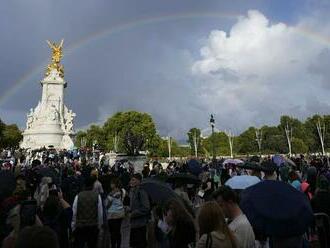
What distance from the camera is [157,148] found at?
93000 millimetres

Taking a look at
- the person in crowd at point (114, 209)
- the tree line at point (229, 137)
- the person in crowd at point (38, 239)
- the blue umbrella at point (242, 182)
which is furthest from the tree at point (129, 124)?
the person in crowd at point (38, 239)

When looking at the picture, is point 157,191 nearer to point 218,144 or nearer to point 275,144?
point 275,144

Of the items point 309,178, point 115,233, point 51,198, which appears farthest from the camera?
point 309,178

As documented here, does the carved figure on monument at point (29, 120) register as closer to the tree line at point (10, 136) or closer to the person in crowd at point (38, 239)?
the tree line at point (10, 136)

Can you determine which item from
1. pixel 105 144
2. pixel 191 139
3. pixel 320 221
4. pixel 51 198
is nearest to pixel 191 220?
pixel 320 221

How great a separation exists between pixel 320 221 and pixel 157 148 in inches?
3415

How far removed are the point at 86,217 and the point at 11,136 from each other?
313 ft

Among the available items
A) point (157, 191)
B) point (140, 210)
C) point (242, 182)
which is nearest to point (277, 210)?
point (157, 191)

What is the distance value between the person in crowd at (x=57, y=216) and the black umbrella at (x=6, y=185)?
0.69 metres

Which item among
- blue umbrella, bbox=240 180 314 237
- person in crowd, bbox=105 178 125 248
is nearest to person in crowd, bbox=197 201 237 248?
blue umbrella, bbox=240 180 314 237

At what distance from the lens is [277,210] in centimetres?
484

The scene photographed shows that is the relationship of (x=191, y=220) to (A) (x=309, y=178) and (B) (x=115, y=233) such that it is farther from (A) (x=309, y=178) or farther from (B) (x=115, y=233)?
(A) (x=309, y=178)

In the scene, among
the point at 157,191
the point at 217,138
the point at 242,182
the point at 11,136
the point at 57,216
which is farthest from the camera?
the point at 217,138

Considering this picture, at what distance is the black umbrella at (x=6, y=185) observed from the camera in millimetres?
7441
